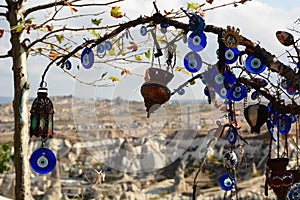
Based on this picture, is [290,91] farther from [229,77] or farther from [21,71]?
[21,71]

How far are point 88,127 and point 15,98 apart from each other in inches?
21.2

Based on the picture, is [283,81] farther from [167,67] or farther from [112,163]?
[112,163]

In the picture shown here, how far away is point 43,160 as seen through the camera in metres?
1.57

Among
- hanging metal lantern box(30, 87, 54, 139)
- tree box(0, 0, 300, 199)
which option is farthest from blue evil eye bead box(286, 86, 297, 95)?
hanging metal lantern box(30, 87, 54, 139)

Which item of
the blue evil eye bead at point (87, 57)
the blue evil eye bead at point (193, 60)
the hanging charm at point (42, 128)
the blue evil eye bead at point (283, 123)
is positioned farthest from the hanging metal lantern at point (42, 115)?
the blue evil eye bead at point (283, 123)

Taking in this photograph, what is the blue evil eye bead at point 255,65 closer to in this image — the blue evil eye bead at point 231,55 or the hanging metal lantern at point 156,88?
the blue evil eye bead at point 231,55

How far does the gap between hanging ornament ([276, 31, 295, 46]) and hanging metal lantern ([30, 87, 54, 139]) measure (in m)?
0.70

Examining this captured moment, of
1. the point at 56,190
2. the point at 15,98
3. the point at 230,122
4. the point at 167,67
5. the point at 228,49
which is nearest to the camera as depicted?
the point at 228,49

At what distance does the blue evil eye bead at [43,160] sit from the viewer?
157cm

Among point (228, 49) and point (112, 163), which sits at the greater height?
point (228, 49)

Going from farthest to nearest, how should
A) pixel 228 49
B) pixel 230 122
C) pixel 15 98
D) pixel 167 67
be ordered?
pixel 15 98 → pixel 230 122 → pixel 167 67 → pixel 228 49

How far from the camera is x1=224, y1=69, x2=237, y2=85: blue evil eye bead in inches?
56.0

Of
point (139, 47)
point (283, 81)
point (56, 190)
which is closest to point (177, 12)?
point (139, 47)

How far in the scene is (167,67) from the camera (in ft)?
4.83
